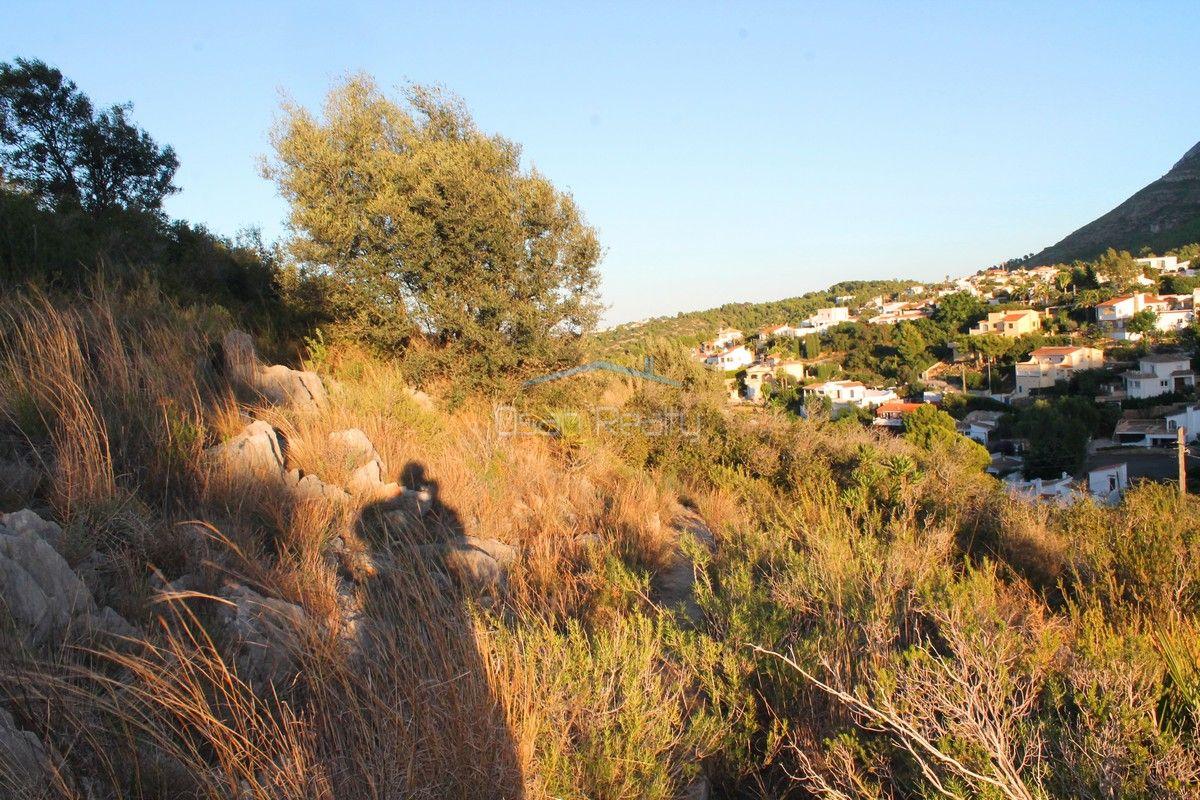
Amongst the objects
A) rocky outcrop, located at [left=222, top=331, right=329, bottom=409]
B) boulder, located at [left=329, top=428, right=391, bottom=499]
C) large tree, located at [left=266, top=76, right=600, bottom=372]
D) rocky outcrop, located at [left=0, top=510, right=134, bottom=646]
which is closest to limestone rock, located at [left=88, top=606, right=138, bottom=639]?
rocky outcrop, located at [left=0, top=510, right=134, bottom=646]

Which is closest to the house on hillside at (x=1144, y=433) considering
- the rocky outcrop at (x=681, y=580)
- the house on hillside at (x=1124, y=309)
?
the house on hillside at (x=1124, y=309)

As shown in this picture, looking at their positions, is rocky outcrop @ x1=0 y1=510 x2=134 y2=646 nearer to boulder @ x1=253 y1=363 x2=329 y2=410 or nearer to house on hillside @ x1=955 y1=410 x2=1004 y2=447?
boulder @ x1=253 y1=363 x2=329 y2=410

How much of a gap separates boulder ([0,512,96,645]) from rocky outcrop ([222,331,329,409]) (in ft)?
10.7

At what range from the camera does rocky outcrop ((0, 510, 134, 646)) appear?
7.43ft

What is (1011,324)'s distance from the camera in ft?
145

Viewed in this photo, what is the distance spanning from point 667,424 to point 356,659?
23.0ft

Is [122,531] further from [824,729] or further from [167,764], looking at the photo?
[824,729]

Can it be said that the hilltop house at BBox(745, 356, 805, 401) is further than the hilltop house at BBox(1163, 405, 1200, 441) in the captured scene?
Yes

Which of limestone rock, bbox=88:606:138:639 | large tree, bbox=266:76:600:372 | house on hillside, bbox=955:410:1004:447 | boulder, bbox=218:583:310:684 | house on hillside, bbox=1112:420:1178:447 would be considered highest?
large tree, bbox=266:76:600:372

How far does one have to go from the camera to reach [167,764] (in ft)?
6.30

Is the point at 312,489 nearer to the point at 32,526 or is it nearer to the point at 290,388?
the point at 32,526

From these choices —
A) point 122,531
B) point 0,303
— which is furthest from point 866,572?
point 0,303

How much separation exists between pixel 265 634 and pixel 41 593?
72 cm

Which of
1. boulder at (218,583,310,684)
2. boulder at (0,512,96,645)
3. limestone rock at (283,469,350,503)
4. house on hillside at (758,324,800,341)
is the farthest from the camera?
house on hillside at (758,324,800,341)
